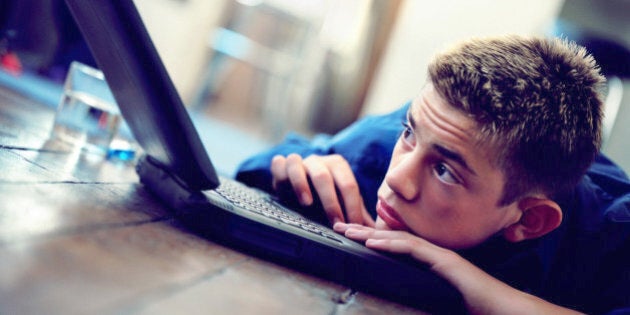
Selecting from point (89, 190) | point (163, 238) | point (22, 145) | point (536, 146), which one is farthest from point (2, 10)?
point (536, 146)

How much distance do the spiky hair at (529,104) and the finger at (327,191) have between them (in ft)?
0.81

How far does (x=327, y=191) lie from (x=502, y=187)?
0.94 ft

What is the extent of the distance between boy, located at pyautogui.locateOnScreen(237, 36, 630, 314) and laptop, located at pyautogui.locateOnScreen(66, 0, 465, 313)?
0.05 metres

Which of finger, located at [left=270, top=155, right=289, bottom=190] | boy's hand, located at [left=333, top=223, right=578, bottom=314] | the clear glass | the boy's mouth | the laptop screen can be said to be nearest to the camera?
the laptop screen

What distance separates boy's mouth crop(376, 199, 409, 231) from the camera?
0.82 m

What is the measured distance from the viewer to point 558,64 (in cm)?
85

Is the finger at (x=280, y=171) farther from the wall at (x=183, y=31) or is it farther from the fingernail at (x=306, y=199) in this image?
the wall at (x=183, y=31)

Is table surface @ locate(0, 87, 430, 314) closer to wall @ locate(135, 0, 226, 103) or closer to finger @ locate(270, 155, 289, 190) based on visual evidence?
finger @ locate(270, 155, 289, 190)

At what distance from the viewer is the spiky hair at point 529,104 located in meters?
0.77

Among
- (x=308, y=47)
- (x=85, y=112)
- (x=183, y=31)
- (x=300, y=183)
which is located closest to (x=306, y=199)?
(x=300, y=183)

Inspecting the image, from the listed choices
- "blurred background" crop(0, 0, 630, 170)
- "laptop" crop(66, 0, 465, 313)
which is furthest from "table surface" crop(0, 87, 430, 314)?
"blurred background" crop(0, 0, 630, 170)

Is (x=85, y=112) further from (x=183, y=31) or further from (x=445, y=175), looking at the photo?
(x=183, y=31)

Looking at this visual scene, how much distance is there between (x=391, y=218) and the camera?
0.83 metres

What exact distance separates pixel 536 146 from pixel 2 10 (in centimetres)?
253
